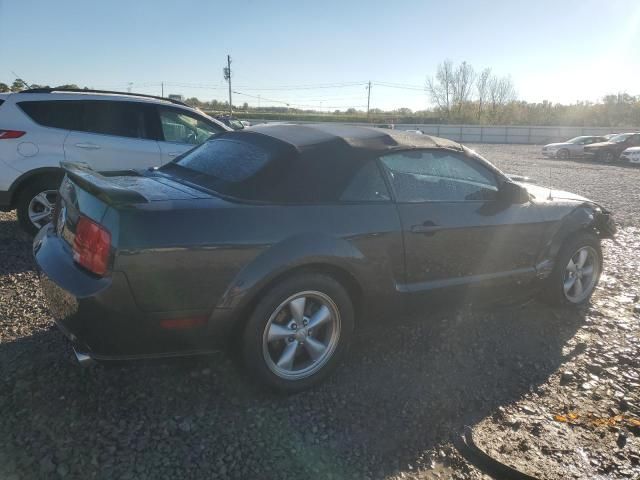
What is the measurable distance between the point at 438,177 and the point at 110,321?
2.36 meters

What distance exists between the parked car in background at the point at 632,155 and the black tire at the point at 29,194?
2448 centimetres

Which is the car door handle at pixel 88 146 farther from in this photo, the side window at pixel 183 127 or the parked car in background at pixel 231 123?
the parked car in background at pixel 231 123

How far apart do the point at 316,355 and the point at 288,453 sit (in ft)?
2.23

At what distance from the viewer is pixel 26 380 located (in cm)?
289

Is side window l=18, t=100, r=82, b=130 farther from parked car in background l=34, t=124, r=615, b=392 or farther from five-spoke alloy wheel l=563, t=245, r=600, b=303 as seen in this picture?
five-spoke alloy wheel l=563, t=245, r=600, b=303

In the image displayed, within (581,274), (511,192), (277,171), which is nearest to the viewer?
(277,171)

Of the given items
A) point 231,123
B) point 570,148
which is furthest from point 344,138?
point 570,148

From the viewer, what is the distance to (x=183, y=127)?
259 inches

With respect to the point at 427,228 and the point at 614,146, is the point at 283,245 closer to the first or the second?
the point at 427,228

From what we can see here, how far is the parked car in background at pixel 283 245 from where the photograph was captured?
8.21 ft

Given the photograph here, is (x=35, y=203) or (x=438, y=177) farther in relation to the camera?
(x=35, y=203)

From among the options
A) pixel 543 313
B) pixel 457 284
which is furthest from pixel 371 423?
pixel 543 313

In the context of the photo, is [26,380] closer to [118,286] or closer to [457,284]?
[118,286]

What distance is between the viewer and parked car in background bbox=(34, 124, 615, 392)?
2502mm
